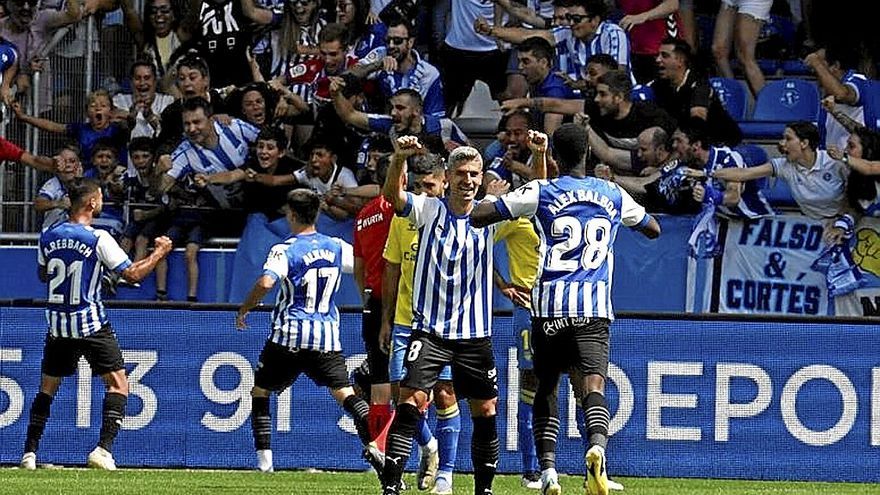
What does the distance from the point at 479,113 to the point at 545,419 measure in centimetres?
808

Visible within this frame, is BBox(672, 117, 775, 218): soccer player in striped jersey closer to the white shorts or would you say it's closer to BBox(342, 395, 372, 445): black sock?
the white shorts

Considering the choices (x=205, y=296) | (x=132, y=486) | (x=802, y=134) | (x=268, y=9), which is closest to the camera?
(x=132, y=486)

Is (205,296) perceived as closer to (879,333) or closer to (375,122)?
(375,122)

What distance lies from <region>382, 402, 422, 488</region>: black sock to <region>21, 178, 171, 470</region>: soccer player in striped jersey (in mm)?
3888

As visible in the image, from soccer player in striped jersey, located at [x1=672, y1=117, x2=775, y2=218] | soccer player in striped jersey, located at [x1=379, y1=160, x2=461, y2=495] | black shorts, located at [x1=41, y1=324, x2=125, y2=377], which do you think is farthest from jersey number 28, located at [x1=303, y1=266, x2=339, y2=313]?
soccer player in striped jersey, located at [x1=672, y1=117, x2=775, y2=218]

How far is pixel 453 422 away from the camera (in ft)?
42.0

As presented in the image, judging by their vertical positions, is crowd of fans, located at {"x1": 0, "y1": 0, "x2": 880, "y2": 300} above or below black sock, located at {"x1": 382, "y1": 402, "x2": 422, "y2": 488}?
above

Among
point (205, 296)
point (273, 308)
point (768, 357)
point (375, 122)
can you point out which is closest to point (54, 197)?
point (205, 296)

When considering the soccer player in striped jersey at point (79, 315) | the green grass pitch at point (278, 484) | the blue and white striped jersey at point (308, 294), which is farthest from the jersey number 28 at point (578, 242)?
the soccer player in striped jersey at point (79, 315)

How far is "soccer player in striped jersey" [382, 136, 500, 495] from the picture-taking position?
1088cm

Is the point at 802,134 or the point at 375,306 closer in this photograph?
the point at 375,306

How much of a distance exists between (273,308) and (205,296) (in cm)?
288

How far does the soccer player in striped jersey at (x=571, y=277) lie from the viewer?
11031mm

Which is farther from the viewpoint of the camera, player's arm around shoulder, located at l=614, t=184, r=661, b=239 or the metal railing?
the metal railing
